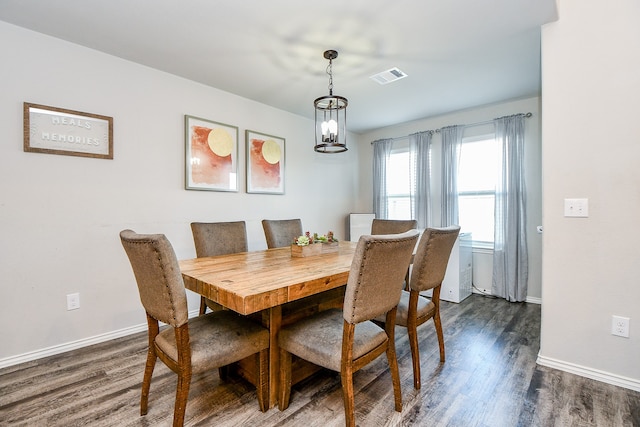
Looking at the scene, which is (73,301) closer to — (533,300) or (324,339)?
(324,339)

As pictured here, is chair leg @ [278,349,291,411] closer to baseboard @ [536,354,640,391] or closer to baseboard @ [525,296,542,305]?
baseboard @ [536,354,640,391]

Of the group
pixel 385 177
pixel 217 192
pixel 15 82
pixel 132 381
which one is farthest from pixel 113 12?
pixel 385 177

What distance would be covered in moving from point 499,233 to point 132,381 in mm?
3991

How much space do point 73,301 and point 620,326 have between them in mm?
3961

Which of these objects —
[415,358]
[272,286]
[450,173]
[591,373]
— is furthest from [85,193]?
[450,173]

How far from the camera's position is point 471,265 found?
3902mm

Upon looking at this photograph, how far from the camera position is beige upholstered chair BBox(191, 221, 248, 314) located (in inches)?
95.3

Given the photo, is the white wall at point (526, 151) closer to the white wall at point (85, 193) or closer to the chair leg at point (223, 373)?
the white wall at point (85, 193)

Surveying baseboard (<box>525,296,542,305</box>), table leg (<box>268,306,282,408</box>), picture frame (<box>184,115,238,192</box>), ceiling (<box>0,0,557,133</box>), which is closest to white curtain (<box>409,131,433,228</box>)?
ceiling (<box>0,0,557,133</box>)

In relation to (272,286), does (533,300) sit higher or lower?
lower

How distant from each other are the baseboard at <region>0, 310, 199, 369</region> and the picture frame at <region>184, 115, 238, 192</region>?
4.68 ft

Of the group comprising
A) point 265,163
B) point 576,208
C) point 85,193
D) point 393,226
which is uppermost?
point 265,163

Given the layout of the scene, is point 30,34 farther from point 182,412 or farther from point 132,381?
point 182,412

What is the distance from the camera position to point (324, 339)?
4.92ft
